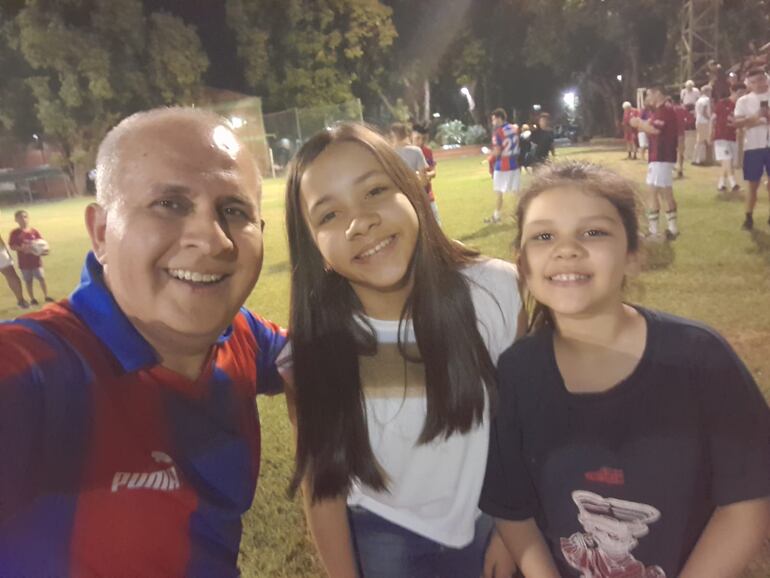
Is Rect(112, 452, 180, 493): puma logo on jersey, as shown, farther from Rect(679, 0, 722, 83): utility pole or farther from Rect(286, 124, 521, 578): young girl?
Rect(679, 0, 722, 83): utility pole

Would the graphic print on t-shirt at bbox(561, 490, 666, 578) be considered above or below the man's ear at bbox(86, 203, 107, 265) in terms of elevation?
below

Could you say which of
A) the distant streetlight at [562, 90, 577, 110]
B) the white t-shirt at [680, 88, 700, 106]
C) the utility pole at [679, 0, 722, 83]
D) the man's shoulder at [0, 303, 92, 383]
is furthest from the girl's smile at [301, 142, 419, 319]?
the distant streetlight at [562, 90, 577, 110]

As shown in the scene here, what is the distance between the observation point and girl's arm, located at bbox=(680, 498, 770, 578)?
1.57 meters

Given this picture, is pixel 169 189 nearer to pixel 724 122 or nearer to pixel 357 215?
pixel 357 215

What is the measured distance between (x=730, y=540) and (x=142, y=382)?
1.58m

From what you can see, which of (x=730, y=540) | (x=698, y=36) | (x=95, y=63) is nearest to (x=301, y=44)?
(x=95, y=63)

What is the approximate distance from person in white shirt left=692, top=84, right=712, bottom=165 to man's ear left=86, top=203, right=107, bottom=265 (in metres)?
16.6

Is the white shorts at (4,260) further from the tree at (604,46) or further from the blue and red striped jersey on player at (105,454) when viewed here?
the tree at (604,46)

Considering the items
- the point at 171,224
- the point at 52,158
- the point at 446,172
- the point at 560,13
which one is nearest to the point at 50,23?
the point at 52,158

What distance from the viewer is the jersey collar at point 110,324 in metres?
1.49

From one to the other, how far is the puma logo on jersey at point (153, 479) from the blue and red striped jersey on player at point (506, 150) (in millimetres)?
10572

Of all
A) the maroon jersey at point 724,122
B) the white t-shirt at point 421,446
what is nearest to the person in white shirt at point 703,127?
the maroon jersey at point 724,122

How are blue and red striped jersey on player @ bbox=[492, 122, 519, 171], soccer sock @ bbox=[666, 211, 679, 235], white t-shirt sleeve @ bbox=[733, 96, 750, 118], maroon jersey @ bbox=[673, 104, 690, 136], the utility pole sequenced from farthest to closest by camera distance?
1. the utility pole
2. blue and red striped jersey on player @ bbox=[492, 122, 519, 171]
3. maroon jersey @ bbox=[673, 104, 690, 136]
4. white t-shirt sleeve @ bbox=[733, 96, 750, 118]
5. soccer sock @ bbox=[666, 211, 679, 235]

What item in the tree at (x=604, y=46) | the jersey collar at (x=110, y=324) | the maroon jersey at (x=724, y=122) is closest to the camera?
the jersey collar at (x=110, y=324)
